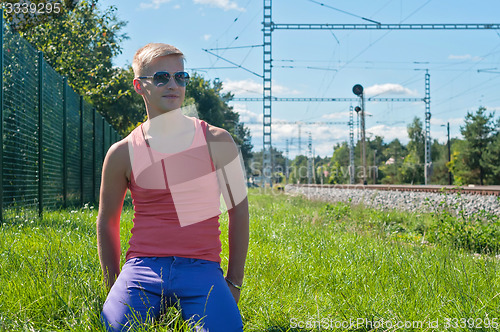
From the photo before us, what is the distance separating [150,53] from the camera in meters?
2.57

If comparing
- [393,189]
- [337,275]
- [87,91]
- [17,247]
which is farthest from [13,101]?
[393,189]

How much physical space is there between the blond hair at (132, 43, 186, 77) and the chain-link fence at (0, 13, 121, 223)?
387cm

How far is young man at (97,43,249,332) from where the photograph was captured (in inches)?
92.7

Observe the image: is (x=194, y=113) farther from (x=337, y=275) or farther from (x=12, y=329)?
(x=337, y=275)

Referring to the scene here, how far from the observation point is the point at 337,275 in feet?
13.5

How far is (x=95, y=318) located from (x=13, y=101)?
5040mm

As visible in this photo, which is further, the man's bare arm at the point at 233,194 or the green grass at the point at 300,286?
the green grass at the point at 300,286

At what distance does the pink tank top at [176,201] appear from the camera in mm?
2459

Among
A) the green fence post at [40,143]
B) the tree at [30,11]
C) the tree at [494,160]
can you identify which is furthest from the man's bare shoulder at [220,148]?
the tree at [494,160]

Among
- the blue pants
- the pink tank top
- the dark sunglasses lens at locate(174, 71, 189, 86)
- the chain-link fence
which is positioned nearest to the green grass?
the blue pants

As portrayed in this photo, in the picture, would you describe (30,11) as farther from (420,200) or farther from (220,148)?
(420,200)

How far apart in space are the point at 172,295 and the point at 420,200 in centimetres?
1641

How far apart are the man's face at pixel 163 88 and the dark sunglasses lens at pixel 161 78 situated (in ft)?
0.05

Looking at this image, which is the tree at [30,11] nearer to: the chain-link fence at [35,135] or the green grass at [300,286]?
the chain-link fence at [35,135]
